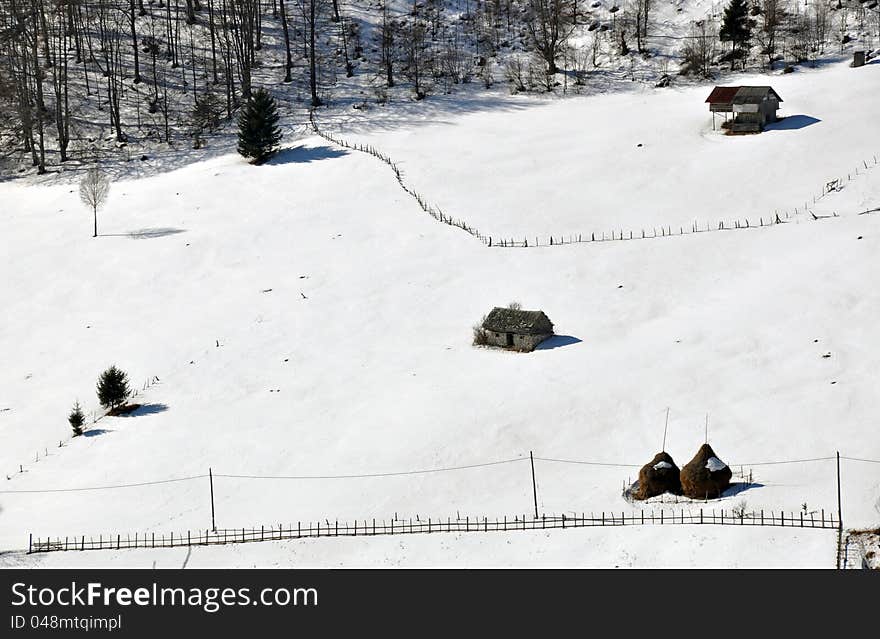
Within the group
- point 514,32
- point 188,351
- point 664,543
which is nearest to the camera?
point 664,543

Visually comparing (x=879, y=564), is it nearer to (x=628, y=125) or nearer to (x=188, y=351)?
(x=188, y=351)

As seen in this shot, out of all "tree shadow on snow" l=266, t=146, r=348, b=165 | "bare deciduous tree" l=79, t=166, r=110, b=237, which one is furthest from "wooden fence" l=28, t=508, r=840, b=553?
"tree shadow on snow" l=266, t=146, r=348, b=165

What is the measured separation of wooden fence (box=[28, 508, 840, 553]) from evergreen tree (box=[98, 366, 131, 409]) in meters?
12.2

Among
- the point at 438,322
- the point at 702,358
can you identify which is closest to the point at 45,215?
the point at 438,322

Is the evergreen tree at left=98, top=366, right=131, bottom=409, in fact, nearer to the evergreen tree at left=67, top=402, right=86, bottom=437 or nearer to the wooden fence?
the evergreen tree at left=67, top=402, right=86, bottom=437

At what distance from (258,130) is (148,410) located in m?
36.3

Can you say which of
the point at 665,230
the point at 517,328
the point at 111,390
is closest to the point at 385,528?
the point at 517,328

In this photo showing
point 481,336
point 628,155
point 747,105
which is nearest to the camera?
point 481,336

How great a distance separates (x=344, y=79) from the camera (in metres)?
108

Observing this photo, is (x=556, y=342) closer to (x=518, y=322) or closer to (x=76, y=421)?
(x=518, y=322)

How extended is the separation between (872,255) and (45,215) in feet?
181

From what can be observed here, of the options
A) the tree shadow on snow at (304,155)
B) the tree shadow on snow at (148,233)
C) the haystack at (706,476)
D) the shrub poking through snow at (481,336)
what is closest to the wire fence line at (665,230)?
the shrub poking through snow at (481,336)

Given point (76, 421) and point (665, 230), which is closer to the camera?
point (76, 421)

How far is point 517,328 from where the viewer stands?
2381 inches
